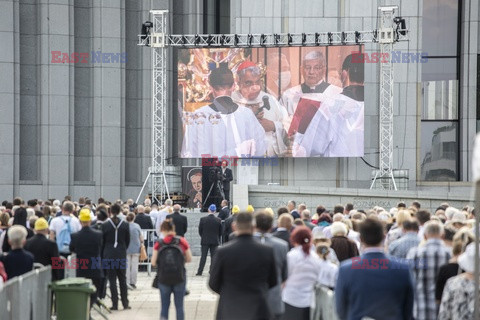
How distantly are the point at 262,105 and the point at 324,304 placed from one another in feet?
93.3

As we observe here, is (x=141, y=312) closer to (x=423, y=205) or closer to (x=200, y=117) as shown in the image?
(x=423, y=205)

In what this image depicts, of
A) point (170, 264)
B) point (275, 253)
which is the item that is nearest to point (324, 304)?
point (275, 253)

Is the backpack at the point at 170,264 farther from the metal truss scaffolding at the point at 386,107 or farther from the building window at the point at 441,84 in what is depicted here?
the building window at the point at 441,84

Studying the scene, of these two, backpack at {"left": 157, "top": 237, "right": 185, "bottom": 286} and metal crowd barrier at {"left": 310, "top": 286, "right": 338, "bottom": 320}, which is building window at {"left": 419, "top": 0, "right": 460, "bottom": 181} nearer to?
backpack at {"left": 157, "top": 237, "right": 185, "bottom": 286}

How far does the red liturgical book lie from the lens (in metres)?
40.2

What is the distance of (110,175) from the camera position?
4488 centimetres

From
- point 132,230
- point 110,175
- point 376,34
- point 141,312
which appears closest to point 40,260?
point 141,312

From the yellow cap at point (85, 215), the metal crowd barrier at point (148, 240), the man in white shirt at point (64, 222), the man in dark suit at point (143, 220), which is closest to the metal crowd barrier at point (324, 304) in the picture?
the yellow cap at point (85, 215)

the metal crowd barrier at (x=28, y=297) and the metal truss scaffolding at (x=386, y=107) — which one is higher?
the metal truss scaffolding at (x=386, y=107)

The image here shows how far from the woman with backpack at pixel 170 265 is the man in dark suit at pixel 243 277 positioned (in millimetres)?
4426

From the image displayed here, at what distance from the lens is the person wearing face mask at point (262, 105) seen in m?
40.5

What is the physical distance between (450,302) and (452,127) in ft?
125

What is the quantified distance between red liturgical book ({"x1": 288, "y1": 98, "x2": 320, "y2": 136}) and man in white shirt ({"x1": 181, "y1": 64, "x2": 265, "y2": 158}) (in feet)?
4.18

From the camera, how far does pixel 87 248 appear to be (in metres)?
17.8
